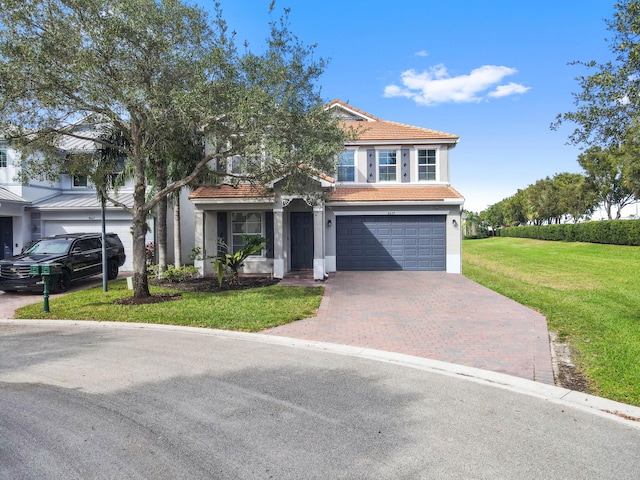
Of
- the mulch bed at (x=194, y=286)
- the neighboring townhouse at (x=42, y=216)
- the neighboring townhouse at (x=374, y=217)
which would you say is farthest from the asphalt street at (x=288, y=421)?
the neighboring townhouse at (x=42, y=216)

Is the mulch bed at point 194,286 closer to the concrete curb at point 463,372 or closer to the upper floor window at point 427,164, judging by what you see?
the concrete curb at point 463,372

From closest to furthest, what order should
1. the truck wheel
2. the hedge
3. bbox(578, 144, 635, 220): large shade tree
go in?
the truck wheel, the hedge, bbox(578, 144, 635, 220): large shade tree

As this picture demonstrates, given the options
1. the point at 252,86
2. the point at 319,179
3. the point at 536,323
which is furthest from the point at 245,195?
the point at 536,323

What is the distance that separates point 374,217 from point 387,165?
267 cm

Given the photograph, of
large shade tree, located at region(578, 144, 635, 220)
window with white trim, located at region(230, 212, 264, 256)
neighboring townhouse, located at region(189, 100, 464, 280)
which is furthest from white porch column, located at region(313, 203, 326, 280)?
large shade tree, located at region(578, 144, 635, 220)

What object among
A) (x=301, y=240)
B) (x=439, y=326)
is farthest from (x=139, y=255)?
(x=439, y=326)

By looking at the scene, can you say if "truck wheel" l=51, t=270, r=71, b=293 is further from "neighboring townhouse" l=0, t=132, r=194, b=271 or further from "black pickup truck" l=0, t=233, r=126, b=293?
"neighboring townhouse" l=0, t=132, r=194, b=271

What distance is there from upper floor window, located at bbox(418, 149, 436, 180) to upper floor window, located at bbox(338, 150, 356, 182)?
2993mm

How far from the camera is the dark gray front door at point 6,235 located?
2012 centimetres

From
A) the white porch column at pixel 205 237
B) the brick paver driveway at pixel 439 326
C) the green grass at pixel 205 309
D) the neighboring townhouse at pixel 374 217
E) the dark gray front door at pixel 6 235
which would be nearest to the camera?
the brick paver driveway at pixel 439 326

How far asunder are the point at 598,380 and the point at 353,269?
13.0m

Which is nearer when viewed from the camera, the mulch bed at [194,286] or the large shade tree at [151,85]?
the large shade tree at [151,85]

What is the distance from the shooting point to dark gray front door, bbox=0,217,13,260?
2012 centimetres

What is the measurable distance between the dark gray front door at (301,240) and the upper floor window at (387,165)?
154 inches
